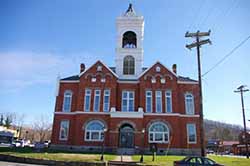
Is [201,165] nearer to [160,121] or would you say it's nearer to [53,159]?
[53,159]

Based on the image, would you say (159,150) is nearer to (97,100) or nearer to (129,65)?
(97,100)

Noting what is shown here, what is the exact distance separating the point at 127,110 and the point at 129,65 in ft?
24.1

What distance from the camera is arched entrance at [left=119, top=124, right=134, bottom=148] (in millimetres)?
33250

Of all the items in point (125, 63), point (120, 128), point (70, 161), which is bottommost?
point (70, 161)

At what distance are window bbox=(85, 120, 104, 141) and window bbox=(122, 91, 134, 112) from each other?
413 centimetres

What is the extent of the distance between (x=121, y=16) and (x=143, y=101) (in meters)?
14.5

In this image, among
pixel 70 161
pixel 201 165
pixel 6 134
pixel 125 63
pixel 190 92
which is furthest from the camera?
pixel 6 134

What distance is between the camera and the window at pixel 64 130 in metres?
34.8

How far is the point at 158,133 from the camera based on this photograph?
33.8m

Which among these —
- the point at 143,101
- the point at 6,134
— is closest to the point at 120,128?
the point at 143,101

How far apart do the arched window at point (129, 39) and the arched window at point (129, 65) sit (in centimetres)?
245

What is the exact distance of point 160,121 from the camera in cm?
3397

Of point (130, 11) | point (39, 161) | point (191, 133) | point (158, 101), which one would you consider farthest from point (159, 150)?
point (130, 11)

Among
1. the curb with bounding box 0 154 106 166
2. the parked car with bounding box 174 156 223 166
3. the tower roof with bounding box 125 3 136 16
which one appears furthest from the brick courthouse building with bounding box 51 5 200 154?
the parked car with bounding box 174 156 223 166
